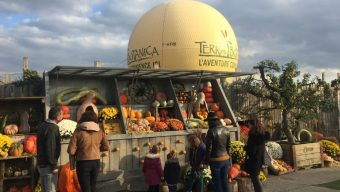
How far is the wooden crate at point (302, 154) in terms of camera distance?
1150 cm

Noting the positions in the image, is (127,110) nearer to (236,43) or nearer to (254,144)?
(254,144)

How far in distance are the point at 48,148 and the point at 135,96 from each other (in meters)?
5.03

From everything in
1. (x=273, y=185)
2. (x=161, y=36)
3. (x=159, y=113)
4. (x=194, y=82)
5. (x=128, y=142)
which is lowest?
(x=273, y=185)

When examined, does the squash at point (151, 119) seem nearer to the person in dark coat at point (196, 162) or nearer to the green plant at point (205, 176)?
the green plant at point (205, 176)

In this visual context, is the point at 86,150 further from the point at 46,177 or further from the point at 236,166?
the point at 236,166

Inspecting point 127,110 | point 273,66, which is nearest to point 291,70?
point 273,66

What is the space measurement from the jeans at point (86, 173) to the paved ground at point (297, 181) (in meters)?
2.50

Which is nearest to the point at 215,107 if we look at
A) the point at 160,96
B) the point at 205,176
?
the point at 160,96

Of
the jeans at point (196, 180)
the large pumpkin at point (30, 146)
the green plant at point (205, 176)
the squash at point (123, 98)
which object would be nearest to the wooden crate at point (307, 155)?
the green plant at point (205, 176)

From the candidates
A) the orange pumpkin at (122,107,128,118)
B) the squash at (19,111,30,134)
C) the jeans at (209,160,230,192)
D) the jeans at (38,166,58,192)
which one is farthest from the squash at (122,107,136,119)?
the jeans at (38,166,58,192)

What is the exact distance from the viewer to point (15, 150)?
786 cm

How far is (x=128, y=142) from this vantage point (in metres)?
9.03

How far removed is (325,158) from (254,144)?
654 centimetres

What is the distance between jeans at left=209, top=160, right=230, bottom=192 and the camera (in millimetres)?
6602
